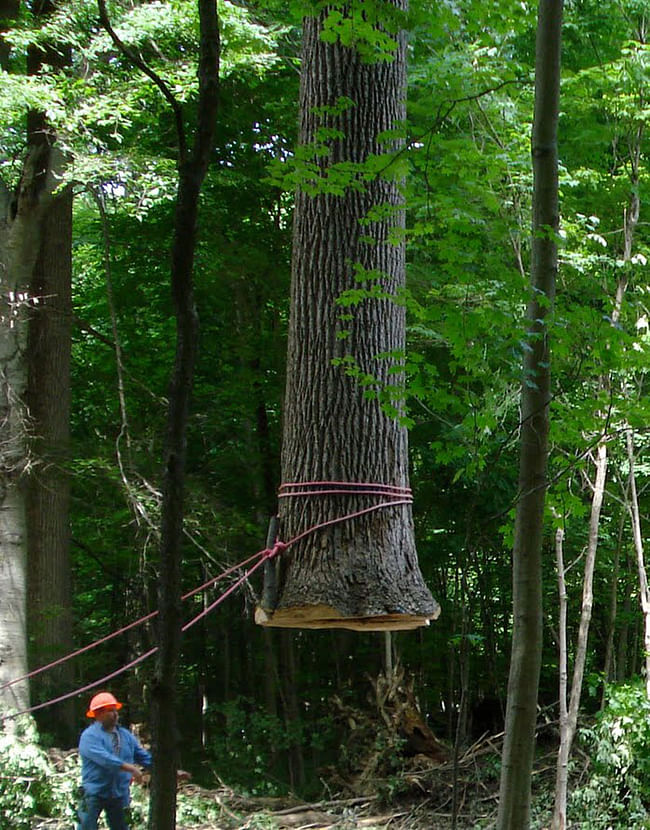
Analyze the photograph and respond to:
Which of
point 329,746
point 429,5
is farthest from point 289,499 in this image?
point 329,746

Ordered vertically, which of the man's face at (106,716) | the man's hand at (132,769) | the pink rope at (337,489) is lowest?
the man's hand at (132,769)

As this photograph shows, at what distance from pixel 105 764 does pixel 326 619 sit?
287 centimetres

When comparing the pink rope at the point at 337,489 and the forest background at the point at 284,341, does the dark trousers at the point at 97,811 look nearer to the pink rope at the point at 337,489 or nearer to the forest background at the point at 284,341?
the forest background at the point at 284,341

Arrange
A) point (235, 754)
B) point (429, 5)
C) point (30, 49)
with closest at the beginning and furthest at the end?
point (429, 5) < point (30, 49) < point (235, 754)

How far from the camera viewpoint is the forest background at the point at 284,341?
4508mm

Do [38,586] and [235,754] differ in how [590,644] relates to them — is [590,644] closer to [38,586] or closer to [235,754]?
[235,754]

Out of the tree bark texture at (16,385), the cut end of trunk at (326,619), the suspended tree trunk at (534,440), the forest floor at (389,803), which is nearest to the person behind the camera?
the suspended tree trunk at (534,440)

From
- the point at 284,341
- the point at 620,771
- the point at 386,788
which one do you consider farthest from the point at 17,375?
the point at 620,771

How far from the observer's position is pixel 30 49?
9508 mm

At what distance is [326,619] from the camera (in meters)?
3.97

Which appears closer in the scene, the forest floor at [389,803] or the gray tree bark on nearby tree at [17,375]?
the forest floor at [389,803]

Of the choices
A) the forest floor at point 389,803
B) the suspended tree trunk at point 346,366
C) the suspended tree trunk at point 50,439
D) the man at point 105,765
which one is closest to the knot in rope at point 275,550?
the suspended tree trunk at point 346,366

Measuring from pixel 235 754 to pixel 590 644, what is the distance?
483cm

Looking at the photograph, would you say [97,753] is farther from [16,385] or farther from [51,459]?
[51,459]
